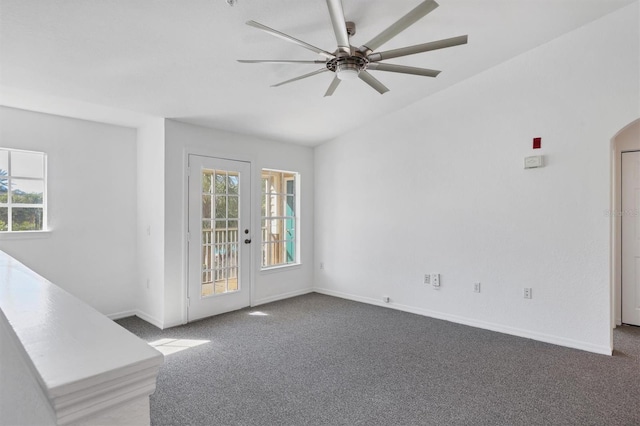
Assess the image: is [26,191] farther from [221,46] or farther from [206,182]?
[221,46]

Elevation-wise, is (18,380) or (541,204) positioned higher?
(541,204)

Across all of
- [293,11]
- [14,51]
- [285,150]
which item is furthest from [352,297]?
[14,51]

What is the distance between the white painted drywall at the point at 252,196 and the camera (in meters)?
4.05

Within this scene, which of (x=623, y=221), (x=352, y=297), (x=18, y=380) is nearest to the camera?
(x=18, y=380)

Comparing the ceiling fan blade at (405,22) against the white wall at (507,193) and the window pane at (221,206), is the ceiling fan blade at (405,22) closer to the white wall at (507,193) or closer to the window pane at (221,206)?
the white wall at (507,193)

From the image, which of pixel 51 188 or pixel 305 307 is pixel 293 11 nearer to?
pixel 51 188

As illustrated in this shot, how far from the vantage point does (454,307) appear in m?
4.24

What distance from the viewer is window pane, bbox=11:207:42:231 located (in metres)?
3.65

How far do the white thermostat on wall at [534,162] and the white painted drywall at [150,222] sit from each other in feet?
13.4

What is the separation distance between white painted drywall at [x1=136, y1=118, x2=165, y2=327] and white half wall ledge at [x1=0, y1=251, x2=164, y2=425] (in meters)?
3.50

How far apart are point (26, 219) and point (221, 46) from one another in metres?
2.90

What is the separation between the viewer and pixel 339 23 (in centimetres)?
197

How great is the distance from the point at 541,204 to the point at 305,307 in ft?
10.4

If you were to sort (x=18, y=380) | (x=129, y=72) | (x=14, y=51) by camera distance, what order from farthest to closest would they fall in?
(x=129, y=72)
(x=14, y=51)
(x=18, y=380)
